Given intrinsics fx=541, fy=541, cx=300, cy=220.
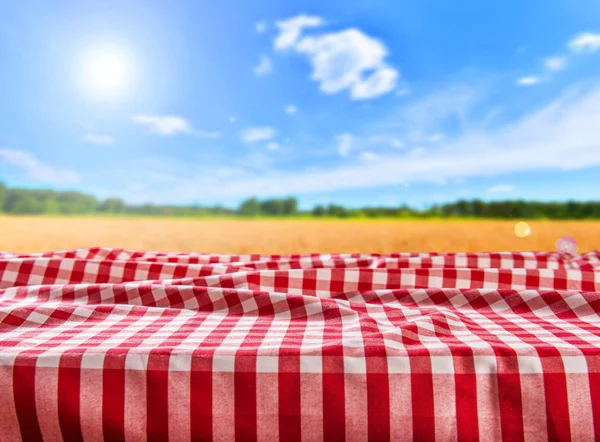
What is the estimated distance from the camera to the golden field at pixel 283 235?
137 inches

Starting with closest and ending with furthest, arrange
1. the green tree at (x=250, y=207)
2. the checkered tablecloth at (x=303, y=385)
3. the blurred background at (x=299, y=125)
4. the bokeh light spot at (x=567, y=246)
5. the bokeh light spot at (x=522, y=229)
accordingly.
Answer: the checkered tablecloth at (x=303, y=385) < the bokeh light spot at (x=567, y=246) < the bokeh light spot at (x=522, y=229) < the blurred background at (x=299, y=125) < the green tree at (x=250, y=207)

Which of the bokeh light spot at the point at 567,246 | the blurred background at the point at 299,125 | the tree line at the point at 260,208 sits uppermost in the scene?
the blurred background at the point at 299,125

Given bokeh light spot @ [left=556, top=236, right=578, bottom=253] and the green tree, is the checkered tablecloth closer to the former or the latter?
bokeh light spot @ [left=556, top=236, right=578, bottom=253]

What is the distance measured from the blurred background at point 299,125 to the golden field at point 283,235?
0.05 feet

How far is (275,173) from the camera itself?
13.4 ft

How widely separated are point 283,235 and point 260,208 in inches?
12.4

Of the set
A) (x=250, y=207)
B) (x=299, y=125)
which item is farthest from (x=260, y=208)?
(x=299, y=125)

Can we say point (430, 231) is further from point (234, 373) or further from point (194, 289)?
point (234, 373)

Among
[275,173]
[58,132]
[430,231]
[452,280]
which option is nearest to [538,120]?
[430,231]

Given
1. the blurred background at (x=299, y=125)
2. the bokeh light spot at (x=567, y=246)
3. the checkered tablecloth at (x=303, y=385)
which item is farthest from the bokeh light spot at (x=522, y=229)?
the checkered tablecloth at (x=303, y=385)

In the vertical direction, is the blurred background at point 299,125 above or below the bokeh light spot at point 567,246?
above

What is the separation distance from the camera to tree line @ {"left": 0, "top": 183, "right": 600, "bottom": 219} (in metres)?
3.66

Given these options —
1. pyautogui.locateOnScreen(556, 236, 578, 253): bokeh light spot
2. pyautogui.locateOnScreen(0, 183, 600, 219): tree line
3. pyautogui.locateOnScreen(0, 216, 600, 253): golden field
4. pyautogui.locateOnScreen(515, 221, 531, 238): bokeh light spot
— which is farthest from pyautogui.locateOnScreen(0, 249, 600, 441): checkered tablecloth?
pyautogui.locateOnScreen(0, 183, 600, 219): tree line

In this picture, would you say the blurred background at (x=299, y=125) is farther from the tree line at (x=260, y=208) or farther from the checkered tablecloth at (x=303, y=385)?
the checkered tablecloth at (x=303, y=385)
